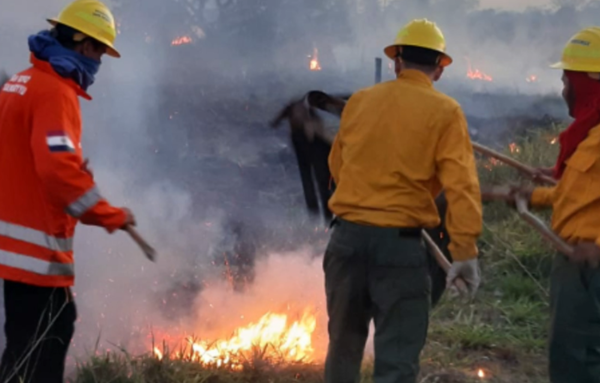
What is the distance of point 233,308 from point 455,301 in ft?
6.22

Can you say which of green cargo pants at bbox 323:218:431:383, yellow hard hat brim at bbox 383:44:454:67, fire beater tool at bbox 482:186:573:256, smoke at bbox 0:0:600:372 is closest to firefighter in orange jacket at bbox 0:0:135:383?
green cargo pants at bbox 323:218:431:383

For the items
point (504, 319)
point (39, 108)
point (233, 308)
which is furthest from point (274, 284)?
point (39, 108)

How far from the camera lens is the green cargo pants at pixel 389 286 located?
3.36m

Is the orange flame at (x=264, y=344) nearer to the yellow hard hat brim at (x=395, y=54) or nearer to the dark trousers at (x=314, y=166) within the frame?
the dark trousers at (x=314, y=166)

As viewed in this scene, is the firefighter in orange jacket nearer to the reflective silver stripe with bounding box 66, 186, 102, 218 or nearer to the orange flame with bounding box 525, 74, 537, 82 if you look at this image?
the reflective silver stripe with bounding box 66, 186, 102, 218

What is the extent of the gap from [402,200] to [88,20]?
167 cm

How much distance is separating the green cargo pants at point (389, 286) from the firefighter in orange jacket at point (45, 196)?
105 cm

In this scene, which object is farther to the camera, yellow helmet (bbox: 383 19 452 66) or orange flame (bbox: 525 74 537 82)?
orange flame (bbox: 525 74 537 82)

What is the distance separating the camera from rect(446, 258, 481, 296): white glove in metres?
3.25

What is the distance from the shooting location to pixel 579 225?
11.6ft

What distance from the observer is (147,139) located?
9.04m

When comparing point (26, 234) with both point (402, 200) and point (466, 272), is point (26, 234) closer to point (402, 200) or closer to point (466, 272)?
point (402, 200)

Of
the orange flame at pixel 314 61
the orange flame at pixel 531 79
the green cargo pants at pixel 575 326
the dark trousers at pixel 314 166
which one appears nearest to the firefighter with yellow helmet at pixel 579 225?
the green cargo pants at pixel 575 326

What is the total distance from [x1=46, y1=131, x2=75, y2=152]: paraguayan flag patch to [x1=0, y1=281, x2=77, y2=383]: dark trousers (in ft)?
2.20
